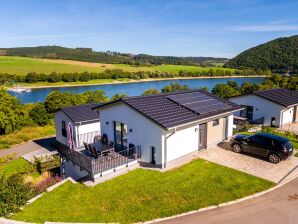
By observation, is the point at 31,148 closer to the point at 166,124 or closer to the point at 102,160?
the point at 102,160

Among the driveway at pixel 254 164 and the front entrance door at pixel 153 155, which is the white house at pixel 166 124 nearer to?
the front entrance door at pixel 153 155

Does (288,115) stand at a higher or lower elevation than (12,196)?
higher

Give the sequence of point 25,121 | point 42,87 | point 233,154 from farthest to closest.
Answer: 1. point 42,87
2. point 25,121
3. point 233,154

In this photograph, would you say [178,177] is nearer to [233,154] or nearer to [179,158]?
[179,158]

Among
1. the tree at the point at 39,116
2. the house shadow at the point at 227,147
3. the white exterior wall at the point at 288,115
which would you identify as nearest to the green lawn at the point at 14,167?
the house shadow at the point at 227,147

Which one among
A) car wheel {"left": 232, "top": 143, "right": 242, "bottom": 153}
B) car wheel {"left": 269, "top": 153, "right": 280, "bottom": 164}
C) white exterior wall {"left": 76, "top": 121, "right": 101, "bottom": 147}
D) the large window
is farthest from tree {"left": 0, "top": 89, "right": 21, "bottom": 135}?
car wheel {"left": 269, "top": 153, "right": 280, "bottom": 164}

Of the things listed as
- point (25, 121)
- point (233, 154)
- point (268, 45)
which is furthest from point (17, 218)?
point (268, 45)

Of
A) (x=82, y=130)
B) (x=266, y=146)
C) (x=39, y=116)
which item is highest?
(x=266, y=146)

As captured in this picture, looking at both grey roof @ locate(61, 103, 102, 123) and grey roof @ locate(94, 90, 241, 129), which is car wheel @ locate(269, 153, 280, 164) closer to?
grey roof @ locate(94, 90, 241, 129)

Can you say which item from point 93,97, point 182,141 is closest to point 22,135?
point 93,97
